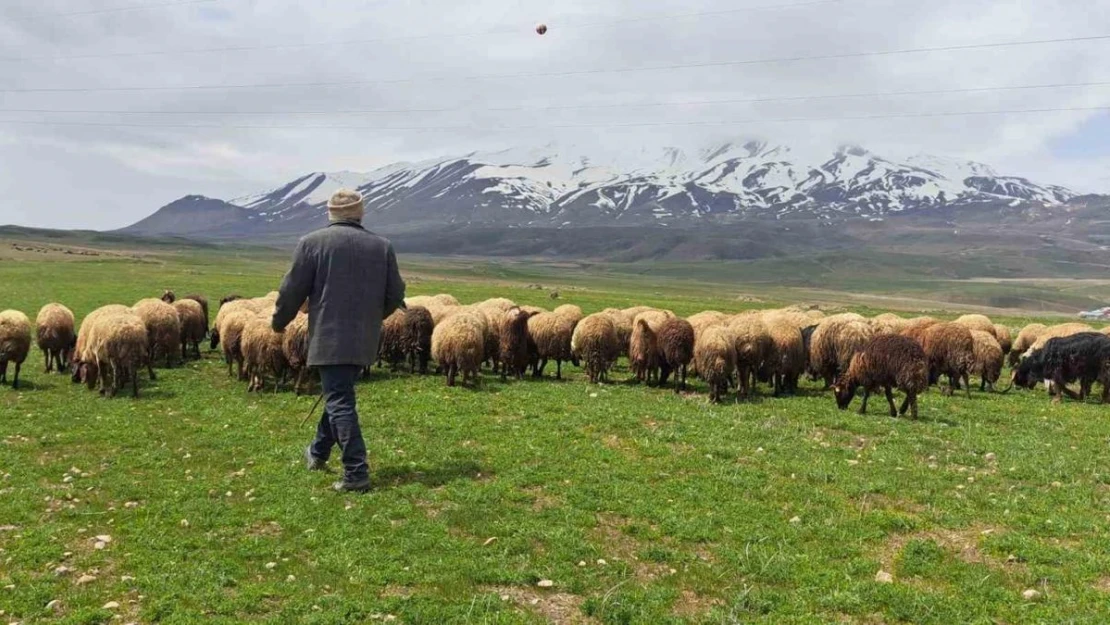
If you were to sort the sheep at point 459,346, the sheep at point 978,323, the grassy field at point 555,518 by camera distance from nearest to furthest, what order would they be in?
the grassy field at point 555,518 → the sheep at point 459,346 → the sheep at point 978,323

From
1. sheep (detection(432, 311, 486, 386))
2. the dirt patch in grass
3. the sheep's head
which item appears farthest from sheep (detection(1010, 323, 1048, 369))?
the dirt patch in grass

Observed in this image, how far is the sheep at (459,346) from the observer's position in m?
18.8

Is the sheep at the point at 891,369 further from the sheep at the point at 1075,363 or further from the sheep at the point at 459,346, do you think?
the sheep at the point at 459,346

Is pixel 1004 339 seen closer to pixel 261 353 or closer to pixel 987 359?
pixel 987 359

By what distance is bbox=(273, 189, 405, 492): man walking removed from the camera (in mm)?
9961

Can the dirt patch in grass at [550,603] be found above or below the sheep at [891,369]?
below

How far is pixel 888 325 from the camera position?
73.8 ft

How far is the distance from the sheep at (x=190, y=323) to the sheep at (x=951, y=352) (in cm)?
2303

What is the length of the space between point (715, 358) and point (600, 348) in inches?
166

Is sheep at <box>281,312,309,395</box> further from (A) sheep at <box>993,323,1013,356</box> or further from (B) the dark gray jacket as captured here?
(A) sheep at <box>993,323,1013,356</box>

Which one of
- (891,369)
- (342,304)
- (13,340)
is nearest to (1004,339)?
(891,369)

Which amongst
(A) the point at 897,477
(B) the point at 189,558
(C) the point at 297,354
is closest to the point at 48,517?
(B) the point at 189,558

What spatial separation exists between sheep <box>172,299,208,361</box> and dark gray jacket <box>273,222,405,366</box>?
15.8 meters

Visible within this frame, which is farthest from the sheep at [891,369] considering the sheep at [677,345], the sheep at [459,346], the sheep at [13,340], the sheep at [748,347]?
the sheep at [13,340]
